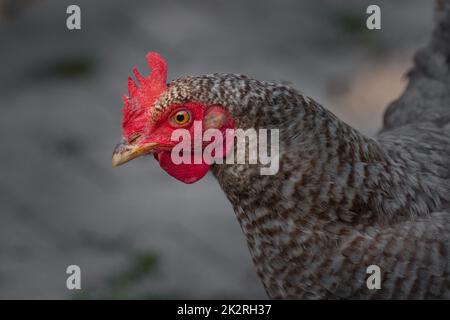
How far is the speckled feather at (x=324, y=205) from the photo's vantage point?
239 cm

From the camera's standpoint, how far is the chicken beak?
96.9 inches

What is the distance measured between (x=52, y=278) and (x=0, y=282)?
0.29m

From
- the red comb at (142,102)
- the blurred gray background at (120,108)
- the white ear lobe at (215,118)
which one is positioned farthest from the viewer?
the blurred gray background at (120,108)

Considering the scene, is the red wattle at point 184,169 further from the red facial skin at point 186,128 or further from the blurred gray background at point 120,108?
the blurred gray background at point 120,108

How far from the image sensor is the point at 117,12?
238 inches

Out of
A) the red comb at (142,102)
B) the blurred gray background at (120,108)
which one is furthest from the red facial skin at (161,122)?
the blurred gray background at (120,108)

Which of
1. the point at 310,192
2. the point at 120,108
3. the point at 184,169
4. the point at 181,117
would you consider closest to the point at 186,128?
the point at 181,117

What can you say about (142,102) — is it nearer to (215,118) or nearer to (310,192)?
(215,118)

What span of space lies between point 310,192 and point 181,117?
486 mm

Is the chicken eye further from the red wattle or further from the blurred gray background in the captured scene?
the blurred gray background

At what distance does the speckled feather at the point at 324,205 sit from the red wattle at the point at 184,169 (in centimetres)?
5

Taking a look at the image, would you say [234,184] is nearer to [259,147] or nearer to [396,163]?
[259,147]

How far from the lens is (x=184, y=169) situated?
2.51 m
